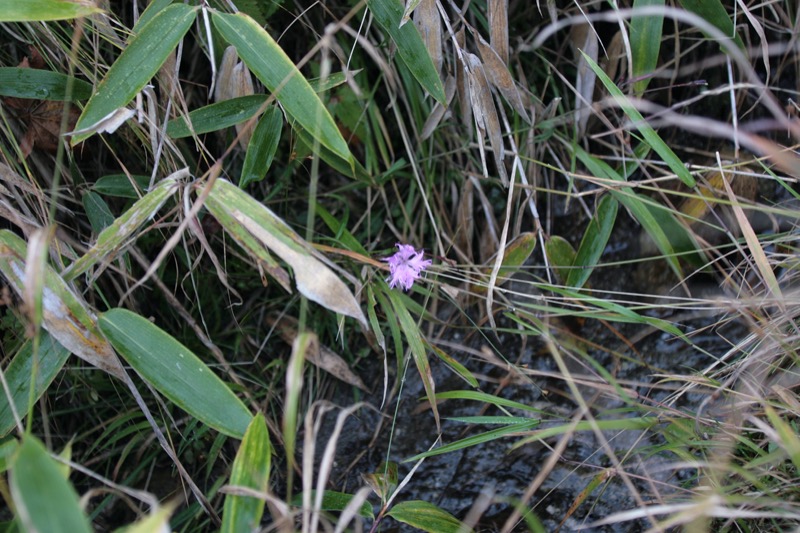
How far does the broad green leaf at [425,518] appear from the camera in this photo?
926 millimetres

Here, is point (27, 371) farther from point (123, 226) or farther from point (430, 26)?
point (430, 26)

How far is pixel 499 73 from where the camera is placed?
1123mm

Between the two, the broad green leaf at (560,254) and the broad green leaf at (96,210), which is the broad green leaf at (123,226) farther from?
the broad green leaf at (560,254)

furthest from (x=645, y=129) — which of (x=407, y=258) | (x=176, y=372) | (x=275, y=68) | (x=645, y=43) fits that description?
(x=176, y=372)

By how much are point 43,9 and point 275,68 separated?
0.97 feet

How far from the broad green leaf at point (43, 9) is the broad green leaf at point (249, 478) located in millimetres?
567

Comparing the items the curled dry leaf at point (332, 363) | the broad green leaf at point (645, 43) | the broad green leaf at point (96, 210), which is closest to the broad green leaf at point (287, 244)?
the broad green leaf at point (96, 210)

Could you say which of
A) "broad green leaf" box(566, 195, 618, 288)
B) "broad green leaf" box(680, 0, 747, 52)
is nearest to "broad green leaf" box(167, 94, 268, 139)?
"broad green leaf" box(566, 195, 618, 288)

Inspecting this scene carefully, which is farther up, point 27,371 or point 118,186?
point 118,186

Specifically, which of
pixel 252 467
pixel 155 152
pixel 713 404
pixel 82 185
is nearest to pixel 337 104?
pixel 155 152

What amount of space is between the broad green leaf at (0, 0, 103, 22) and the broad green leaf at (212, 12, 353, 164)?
0.16 meters

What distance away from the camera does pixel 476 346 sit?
1.30 meters

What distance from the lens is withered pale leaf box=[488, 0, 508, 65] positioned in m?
1.11

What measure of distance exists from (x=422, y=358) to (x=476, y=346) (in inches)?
11.0
